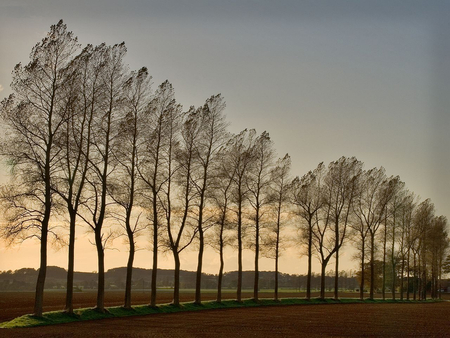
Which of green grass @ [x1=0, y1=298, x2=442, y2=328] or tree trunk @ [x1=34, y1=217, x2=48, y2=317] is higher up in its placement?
tree trunk @ [x1=34, y1=217, x2=48, y2=317]

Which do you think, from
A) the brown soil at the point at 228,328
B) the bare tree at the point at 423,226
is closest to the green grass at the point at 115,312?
the brown soil at the point at 228,328

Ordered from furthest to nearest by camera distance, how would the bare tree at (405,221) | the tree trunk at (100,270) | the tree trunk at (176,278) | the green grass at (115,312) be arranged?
1. the bare tree at (405,221)
2. the tree trunk at (176,278)
3. the tree trunk at (100,270)
4. the green grass at (115,312)

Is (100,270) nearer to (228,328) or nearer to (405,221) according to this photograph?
(228,328)

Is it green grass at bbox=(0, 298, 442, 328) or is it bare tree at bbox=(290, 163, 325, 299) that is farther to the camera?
bare tree at bbox=(290, 163, 325, 299)

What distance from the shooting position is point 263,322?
38.5 m

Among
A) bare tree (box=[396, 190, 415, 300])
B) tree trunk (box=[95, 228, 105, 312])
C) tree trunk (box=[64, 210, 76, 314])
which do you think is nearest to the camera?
tree trunk (box=[64, 210, 76, 314])

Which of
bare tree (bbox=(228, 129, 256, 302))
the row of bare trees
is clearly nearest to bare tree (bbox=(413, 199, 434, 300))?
the row of bare trees

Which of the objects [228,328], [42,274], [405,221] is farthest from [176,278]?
[405,221]

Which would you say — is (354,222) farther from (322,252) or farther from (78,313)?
(78,313)

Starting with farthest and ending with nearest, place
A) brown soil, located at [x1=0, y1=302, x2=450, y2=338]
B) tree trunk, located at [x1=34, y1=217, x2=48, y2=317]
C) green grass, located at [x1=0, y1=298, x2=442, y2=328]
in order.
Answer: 1. tree trunk, located at [x1=34, y1=217, x2=48, y2=317]
2. green grass, located at [x1=0, y1=298, x2=442, y2=328]
3. brown soil, located at [x1=0, y1=302, x2=450, y2=338]

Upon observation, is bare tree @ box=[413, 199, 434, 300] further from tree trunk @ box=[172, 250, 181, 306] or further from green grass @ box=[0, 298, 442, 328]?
tree trunk @ box=[172, 250, 181, 306]

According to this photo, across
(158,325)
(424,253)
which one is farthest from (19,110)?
(424,253)

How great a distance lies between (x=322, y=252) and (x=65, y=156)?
4480cm

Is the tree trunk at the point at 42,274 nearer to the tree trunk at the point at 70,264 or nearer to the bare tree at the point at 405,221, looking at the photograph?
the tree trunk at the point at 70,264
